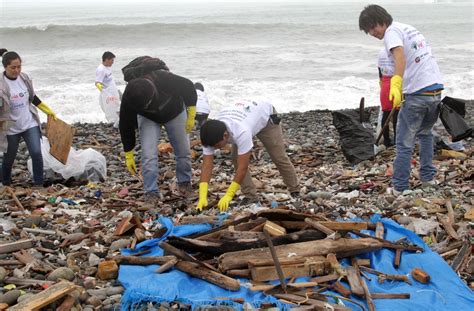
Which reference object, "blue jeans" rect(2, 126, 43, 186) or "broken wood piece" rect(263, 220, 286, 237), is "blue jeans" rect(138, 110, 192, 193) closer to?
"blue jeans" rect(2, 126, 43, 186)

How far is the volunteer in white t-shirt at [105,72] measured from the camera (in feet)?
38.7

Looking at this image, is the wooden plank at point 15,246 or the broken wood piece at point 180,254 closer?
the broken wood piece at point 180,254

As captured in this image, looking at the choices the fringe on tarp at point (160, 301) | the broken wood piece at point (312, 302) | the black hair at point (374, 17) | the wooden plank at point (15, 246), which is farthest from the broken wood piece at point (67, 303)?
the black hair at point (374, 17)

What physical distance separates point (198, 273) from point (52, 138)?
4.61 meters

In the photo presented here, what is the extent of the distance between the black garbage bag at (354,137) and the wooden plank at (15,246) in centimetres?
551

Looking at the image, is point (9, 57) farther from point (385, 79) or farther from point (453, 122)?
point (453, 122)

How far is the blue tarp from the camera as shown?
146 inches

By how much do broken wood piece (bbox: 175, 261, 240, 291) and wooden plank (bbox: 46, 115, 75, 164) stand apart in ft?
14.0

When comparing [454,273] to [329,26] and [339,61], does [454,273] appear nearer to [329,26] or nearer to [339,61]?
[339,61]

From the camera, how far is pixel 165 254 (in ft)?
14.5

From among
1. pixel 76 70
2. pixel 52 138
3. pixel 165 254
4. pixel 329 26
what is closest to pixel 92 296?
pixel 165 254

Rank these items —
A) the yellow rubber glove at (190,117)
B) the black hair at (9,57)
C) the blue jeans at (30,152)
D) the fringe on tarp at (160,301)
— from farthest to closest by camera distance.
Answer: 1. the blue jeans at (30,152)
2. the black hair at (9,57)
3. the yellow rubber glove at (190,117)
4. the fringe on tarp at (160,301)

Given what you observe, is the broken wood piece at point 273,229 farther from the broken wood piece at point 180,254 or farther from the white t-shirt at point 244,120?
the white t-shirt at point 244,120

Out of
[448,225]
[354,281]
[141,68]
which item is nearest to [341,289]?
[354,281]
